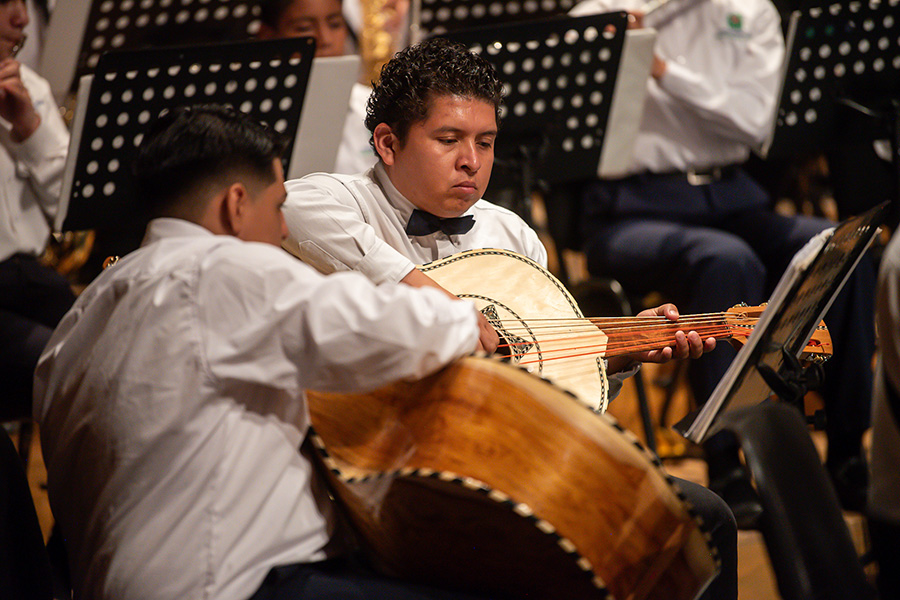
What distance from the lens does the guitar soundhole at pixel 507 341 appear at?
205 cm

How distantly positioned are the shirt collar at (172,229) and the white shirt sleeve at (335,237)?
0.67 meters

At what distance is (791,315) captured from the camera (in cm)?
170

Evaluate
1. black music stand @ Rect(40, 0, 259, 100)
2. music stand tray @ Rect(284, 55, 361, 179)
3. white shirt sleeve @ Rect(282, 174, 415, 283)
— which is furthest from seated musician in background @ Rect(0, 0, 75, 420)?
white shirt sleeve @ Rect(282, 174, 415, 283)

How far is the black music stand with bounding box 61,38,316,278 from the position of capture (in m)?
2.74

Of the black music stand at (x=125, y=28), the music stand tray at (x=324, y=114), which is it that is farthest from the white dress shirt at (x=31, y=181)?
the music stand tray at (x=324, y=114)

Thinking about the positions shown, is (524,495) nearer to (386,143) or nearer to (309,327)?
(309,327)

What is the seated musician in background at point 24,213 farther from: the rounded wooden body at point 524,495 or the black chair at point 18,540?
the rounded wooden body at point 524,495

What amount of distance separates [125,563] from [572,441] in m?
0.75

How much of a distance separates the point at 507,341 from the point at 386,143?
0.70 metres

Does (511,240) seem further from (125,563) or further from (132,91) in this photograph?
(125,563)

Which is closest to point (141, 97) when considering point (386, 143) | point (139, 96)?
point (139, 96)

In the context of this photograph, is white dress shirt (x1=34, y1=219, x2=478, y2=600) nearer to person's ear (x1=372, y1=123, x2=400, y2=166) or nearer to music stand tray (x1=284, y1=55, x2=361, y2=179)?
person's ear (x1=372, y1=123, x2=400, y2=166)

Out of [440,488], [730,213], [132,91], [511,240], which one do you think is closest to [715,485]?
[511,240]

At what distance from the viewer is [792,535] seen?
1298mm
